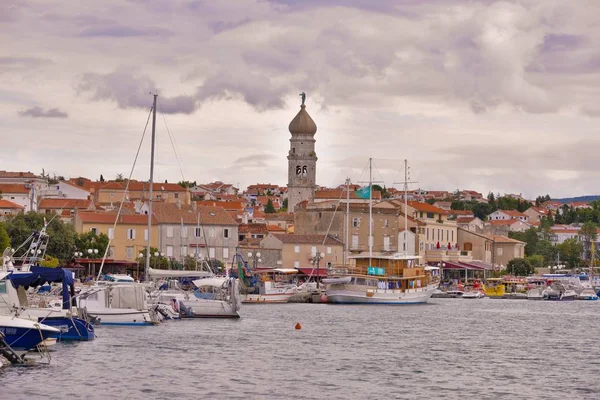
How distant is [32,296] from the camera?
5103cm

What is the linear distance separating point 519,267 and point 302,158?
3378cm

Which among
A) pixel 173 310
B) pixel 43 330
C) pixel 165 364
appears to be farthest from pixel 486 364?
pixel 173 310

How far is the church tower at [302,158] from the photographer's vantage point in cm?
17438

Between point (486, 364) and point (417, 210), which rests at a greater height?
point (417, 210)

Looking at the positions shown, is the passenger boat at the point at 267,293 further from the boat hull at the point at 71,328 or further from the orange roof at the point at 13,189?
the orange roof at the point at 13,189

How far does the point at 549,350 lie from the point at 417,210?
314ft

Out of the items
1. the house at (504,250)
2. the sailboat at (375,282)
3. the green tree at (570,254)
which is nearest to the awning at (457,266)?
the house at (504,250)

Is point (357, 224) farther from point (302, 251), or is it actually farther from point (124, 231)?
point (124, 231)

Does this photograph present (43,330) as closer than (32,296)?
Yes

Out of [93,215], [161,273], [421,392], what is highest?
[93,215]

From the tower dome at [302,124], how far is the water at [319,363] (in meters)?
106

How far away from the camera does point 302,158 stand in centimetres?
17438

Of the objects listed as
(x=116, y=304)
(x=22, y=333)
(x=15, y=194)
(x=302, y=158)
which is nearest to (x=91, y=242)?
(x=116, y=304)

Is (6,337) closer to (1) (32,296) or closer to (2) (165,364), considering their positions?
(2) (165,364)
